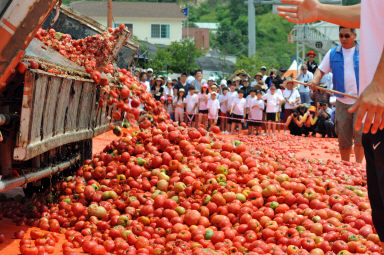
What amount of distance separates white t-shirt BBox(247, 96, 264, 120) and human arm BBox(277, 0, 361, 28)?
1347 centimetres

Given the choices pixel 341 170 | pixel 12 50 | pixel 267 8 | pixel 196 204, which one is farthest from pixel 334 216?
pixel 267 8

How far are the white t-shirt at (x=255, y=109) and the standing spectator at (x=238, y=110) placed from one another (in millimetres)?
211

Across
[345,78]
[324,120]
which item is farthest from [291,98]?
[345,78]

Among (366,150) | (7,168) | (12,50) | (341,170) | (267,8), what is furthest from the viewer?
(267,8)

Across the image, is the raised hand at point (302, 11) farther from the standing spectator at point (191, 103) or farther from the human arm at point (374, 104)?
the standing spectator at point (191, 103)

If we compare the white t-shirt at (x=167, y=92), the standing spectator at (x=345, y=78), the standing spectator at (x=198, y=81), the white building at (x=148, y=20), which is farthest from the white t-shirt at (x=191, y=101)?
the white building at (x=148, y=20)

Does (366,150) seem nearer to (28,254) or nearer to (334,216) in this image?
(334,216)

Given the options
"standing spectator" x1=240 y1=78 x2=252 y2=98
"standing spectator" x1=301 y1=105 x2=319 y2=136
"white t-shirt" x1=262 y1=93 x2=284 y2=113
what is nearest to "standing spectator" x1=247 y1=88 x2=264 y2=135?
"white t-shirt" x1=262 y1=93 x2=284 y2=113

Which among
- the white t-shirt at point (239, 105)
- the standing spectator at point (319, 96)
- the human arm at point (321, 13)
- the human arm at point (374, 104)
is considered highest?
the human arm at point (321, 13)

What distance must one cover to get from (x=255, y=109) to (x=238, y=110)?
0.60 m

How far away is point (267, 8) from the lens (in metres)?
90.2

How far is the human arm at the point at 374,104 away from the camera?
2381mm

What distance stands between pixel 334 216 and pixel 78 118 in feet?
10.2

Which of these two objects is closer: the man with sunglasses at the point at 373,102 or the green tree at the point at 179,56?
the man with sunglasses at the point at 373,102
